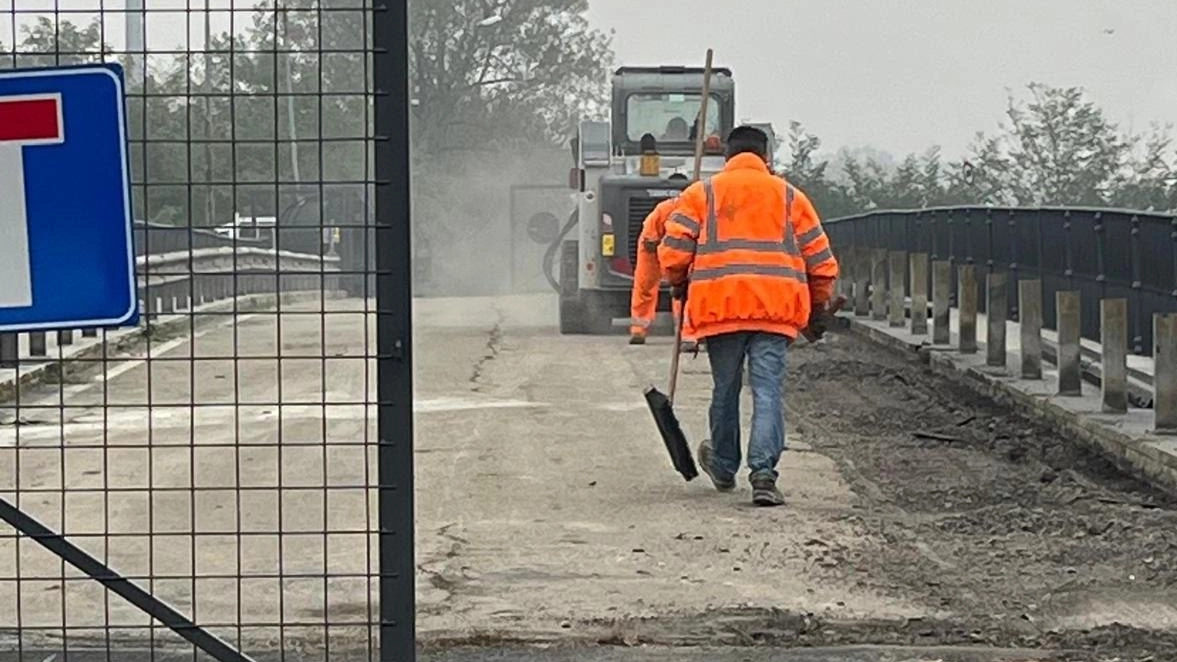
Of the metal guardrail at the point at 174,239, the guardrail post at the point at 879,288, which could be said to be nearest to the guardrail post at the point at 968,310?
the guardrail post at the point at 879,288

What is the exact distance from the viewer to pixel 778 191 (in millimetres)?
10594

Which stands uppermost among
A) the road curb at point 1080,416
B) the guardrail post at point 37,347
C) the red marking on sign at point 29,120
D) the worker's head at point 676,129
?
the worker's head at point 676,129

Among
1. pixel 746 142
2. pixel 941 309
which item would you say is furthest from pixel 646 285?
pixel 941 309

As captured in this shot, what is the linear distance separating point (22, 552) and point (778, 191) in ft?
13.1

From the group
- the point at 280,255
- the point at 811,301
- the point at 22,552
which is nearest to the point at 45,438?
the point at 22,552

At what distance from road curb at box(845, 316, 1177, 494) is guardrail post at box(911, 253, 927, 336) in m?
1.77

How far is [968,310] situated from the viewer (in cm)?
1766

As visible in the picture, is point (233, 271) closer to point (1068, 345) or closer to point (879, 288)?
point (1068, 345)

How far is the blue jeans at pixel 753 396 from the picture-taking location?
10.4 metres

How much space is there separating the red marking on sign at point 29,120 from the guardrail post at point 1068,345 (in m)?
9.65

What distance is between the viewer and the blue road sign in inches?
189

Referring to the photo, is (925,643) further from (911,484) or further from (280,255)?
(911,484)

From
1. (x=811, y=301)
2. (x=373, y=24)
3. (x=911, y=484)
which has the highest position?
(x=373, y=24)

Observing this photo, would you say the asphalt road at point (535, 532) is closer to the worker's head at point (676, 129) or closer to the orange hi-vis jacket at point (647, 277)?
the orange hi-vis jacket at point (647, 277)
